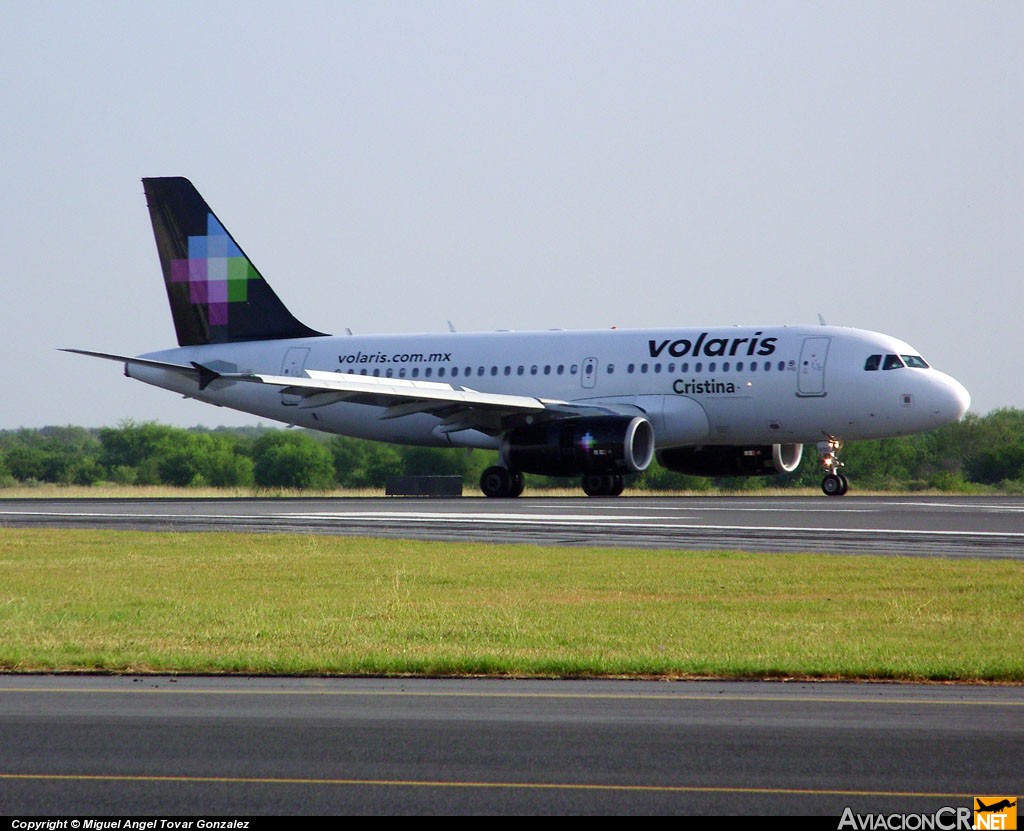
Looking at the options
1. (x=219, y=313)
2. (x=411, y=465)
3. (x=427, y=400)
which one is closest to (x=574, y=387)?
(x=427, y=400)

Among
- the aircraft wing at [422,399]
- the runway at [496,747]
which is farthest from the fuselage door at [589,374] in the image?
the runway at [496,747]

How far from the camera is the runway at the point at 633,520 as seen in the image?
2348 cm

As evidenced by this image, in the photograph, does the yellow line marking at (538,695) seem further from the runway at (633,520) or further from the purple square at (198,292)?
the purple square at (198,292)

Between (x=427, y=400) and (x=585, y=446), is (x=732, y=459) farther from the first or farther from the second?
(x=427, y=400)

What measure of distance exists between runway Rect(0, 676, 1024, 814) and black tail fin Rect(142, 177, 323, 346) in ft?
116

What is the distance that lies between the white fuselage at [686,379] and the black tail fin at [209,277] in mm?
2433

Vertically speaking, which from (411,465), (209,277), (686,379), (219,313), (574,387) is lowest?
(411,465)

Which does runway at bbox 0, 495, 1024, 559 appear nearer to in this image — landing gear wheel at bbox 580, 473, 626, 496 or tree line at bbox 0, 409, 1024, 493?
landing gear wheel at bbox 580, 473, 626, 496

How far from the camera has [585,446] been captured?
36562 mm

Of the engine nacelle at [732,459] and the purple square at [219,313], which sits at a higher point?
the purple square at [219,313]

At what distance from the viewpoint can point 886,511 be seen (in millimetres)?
31125

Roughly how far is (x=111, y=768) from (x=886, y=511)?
83.0ft

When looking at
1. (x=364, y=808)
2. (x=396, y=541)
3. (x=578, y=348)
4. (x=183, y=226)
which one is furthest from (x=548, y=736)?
(x=183, y=226)

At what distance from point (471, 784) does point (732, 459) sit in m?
34.0
